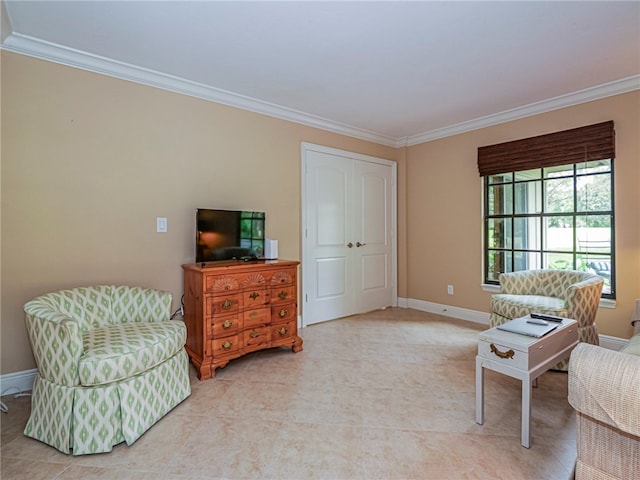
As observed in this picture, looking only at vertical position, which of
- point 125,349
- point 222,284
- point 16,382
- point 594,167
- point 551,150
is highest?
point 551,150

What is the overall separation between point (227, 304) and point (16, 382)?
151 cm

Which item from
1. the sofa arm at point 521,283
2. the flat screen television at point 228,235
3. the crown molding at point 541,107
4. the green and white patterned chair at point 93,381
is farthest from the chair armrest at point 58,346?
the crown molding at point 541,107

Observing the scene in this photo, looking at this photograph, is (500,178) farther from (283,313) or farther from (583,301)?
(283,313)

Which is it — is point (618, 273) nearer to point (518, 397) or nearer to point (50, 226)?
point (518, 397)

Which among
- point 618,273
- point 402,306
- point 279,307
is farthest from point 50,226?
point 618,273

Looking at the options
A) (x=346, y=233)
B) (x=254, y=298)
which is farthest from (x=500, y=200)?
(x=254, y=298)

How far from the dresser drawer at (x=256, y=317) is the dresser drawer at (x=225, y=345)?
0.47ft

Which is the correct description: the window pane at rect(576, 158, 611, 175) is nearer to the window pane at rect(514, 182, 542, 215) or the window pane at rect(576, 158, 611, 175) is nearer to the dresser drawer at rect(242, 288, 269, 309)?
the window pane at rect(514, 182, 542, 215)

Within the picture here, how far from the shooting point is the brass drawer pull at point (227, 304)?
8.55 ft

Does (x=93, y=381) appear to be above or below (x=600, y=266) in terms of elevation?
below

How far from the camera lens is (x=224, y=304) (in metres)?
2.61

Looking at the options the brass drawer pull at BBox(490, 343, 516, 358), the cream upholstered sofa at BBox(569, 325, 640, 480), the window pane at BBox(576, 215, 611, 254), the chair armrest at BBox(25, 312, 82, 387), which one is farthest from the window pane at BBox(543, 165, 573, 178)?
the chair armrest at BBox(25, 312, 82, 387)

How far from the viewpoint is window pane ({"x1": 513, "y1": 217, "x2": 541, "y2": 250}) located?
3.64m

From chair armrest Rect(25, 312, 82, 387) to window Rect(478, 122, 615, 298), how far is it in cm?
405
